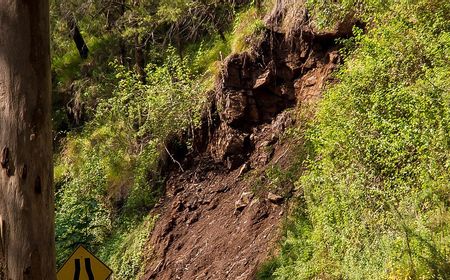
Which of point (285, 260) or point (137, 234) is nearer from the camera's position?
point (285, 260)

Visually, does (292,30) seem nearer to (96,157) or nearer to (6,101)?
(96,157)

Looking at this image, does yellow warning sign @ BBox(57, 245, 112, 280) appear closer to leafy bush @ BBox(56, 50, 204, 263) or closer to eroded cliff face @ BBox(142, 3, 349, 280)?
eroded cliff face @ BBox(142, 3, 349, 280)

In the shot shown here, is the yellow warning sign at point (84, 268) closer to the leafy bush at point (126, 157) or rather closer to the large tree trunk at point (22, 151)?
the large tree trunk at point (22, 151)

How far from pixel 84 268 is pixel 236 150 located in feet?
20.7

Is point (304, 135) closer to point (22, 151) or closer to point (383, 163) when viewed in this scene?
point (383, 163)

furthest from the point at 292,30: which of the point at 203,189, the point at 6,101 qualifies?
the point at 6,101

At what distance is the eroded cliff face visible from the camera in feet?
40.9

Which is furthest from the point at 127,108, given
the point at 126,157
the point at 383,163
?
the point at 383,163

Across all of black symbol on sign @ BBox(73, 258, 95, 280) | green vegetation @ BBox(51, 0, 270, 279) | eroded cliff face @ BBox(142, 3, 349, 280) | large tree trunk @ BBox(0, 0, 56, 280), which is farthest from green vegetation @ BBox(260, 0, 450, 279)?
green vegetation @ BBox(51, 0, 270, 279)

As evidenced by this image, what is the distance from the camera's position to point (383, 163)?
9.13m

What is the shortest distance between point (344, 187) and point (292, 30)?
5.92 m

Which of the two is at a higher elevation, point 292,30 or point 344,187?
point 292,30

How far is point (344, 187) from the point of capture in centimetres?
909

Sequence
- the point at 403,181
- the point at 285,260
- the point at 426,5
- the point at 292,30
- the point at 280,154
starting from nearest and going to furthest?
the point at 403,181
the point at 285,260
the point at 426,5
the point at 280,154
the point at 292,30
